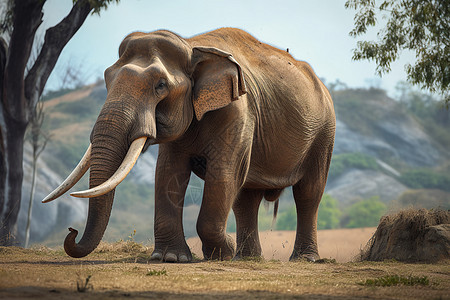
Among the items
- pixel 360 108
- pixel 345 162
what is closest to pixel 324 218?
pixel 345 162

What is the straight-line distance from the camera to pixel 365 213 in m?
56.9

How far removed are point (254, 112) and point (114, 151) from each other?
2.65 metres

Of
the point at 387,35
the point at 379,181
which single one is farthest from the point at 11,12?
the point at 379,181

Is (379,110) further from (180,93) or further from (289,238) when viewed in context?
(180,93)

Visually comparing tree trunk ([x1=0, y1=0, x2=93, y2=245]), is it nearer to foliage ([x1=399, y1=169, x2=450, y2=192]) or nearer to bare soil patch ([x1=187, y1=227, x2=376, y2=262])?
bare soil patch ([x1=187, y1=227, x2=376, y2=262])

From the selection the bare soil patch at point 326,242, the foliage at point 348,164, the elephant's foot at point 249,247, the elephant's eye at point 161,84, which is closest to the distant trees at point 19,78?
the elephant's foot at point 249,247

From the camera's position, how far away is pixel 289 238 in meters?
29.4

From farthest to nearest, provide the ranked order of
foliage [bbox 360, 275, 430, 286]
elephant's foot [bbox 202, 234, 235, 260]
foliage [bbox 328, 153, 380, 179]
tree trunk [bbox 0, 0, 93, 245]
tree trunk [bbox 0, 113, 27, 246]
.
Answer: foliage [bbox 328, 153, 380, 179]
tree trunk [bbox 0, 113, 27, 246]
tree trunk [bbox 0, 0, 93, 245]
elephant's foot [bbox 202, 234, 235, 260]
foliage [bbox 360, 275, 430, 286]

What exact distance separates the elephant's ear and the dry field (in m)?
2.05

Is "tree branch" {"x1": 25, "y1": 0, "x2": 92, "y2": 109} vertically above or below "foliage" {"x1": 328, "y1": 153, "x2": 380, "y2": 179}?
below

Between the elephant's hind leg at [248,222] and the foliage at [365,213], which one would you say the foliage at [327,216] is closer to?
the foliage at [365,213]

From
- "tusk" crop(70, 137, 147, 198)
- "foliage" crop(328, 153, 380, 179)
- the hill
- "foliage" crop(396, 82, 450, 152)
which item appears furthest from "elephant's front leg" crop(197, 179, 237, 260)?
"foliage" crop(396, 82, 450, 152)

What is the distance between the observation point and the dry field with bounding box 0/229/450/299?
4559 mm

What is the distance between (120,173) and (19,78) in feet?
35.2
